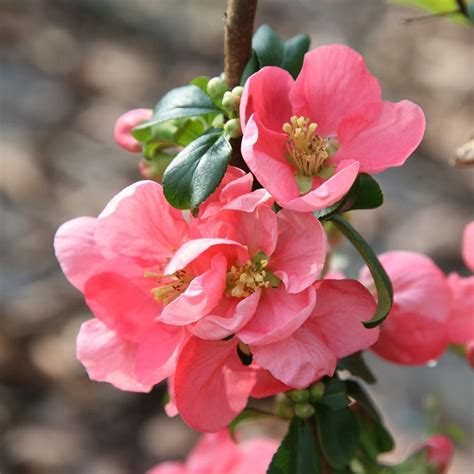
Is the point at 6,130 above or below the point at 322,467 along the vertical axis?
below

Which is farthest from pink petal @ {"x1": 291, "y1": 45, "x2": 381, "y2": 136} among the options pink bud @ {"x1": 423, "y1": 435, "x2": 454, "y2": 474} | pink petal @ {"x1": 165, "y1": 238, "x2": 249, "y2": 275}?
pink bud @ {"x1": 423, "y1": 435, "x2": 454, "y2": 474}

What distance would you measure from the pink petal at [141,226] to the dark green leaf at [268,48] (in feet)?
0.49

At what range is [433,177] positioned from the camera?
2.92 meters

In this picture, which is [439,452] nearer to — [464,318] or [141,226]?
[464,318]

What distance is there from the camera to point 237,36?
719 mm

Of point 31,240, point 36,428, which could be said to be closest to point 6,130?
point 31,240

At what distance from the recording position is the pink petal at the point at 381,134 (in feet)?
2.22

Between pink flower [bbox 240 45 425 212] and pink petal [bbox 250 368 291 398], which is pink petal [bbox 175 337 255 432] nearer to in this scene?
pink petal [bbox 250 368 291 398]

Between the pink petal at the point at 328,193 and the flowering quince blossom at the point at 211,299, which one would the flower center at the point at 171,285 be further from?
the pink petal at the point at 328,193

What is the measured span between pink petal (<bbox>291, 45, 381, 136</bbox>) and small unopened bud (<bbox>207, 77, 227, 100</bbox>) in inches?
2.5

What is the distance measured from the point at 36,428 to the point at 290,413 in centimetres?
174

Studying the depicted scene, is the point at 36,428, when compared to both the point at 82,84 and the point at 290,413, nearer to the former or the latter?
the point at 82,84

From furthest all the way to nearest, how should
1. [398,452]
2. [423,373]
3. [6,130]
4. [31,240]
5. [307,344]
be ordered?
[6,130] → [31,240] → [423,373] → [398,452] → [307,344]

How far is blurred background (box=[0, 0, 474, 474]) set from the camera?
239cm
